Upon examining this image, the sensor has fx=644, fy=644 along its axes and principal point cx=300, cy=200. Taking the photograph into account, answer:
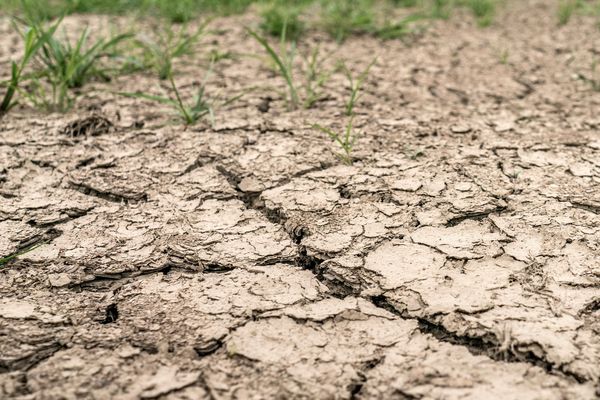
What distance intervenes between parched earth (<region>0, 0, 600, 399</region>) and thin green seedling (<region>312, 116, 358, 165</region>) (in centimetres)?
3

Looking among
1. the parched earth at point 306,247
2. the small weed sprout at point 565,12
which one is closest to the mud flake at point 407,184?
the parched earth at point 306,247

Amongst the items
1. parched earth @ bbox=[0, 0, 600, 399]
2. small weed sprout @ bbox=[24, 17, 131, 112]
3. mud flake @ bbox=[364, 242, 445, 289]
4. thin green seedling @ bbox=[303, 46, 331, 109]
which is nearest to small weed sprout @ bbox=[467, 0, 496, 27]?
parched earth @ bbox=[0, 0, 600, 399]

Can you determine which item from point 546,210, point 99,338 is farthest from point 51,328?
point 546,210

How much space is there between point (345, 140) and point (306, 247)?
0.53 metres

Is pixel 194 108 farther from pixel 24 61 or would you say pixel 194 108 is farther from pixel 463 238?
pixel 463 238

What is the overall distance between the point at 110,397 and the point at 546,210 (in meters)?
1.18

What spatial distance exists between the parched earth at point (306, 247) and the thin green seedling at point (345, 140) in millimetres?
34

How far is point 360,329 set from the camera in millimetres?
1353

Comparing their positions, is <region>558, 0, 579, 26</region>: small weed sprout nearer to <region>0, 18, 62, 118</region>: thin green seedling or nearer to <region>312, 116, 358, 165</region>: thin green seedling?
<region>312, 116, 358, 165</region>: thin green seedling

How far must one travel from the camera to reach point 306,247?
1.61 meters

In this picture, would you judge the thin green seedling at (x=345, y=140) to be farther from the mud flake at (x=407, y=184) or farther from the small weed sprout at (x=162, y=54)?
the small weed sprout at (x=162, y=54)

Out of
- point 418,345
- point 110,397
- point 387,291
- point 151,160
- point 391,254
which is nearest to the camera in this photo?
point 110,397

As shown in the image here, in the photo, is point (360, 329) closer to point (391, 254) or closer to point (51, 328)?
point (391, 254)

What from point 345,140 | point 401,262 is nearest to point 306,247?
point 401,262
